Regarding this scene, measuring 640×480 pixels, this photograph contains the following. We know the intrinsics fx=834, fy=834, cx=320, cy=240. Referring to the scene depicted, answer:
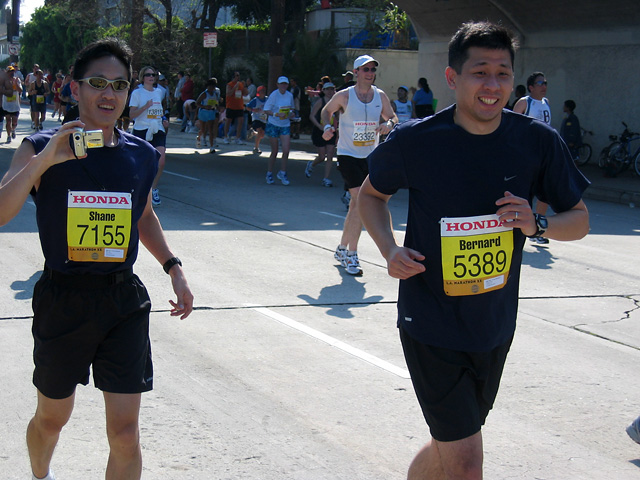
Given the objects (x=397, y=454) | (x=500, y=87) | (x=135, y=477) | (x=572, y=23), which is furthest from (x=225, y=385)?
(x=572, y=23)

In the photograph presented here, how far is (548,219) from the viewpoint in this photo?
309 centimetres

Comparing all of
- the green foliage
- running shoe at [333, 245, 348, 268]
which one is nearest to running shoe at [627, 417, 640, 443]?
running shoe at [333, 245, 348, 268]

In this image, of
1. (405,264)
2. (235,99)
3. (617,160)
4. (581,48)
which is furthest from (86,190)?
(235,99)

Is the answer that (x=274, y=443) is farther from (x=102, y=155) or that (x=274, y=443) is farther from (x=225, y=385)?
A: (x=102, y=155)

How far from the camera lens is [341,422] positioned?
468cm

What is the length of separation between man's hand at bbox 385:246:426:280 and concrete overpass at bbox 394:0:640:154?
56.5 feet

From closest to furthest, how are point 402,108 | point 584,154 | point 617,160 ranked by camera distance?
point 617,160 → point 402,108 → point 584,154

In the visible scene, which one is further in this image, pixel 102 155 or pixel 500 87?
pixel 102 155

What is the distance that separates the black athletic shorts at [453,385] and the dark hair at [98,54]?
1.64 meters

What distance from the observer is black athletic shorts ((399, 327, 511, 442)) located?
295cm

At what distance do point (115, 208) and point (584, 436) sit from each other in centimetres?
287

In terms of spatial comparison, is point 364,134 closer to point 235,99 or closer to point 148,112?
point 148,112

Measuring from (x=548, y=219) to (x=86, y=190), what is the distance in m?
1.77

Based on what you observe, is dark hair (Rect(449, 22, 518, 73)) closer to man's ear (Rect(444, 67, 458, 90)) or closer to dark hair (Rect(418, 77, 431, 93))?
man's ear (Rect(444, 67, 458, 90))
